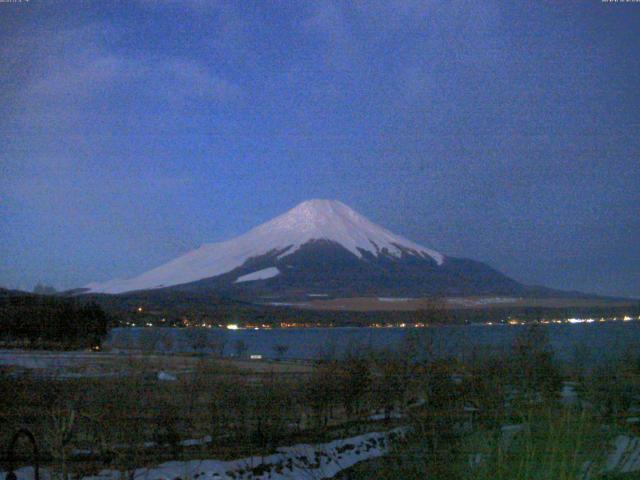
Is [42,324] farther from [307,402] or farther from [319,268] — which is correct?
[319,268]

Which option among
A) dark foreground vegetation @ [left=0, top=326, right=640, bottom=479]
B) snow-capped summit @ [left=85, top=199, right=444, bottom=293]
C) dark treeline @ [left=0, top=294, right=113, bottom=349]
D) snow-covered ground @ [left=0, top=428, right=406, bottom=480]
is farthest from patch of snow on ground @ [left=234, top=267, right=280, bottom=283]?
snow-covered ground @ [left=0, top=428, right=406, bottom=480]

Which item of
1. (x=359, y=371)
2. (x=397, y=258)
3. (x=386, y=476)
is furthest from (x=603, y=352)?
(x=397, y=258)

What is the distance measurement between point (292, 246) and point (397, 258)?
57.9ft

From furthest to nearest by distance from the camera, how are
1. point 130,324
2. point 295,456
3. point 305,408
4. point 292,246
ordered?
point 292,246
point 130,324
point 305,408
point 295,456

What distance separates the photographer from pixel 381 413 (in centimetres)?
1792

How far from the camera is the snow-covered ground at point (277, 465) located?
1052cm

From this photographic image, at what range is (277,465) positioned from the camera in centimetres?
1217

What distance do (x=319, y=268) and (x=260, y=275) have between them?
7.79 m

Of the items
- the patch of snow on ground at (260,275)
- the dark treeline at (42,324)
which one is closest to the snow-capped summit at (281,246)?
the patch of snow on ground at (260,275)

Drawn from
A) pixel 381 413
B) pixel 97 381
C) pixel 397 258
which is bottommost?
pixel 381 413

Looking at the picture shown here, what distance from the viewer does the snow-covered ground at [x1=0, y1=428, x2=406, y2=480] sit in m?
10.5

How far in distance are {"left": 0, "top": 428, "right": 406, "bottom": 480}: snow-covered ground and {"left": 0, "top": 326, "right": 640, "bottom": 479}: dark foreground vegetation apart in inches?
11.6

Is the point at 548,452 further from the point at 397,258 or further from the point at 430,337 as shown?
the point at 397,258

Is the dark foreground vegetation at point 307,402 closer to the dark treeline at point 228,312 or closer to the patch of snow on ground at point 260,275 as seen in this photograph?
the dark treeline at point 228,312
